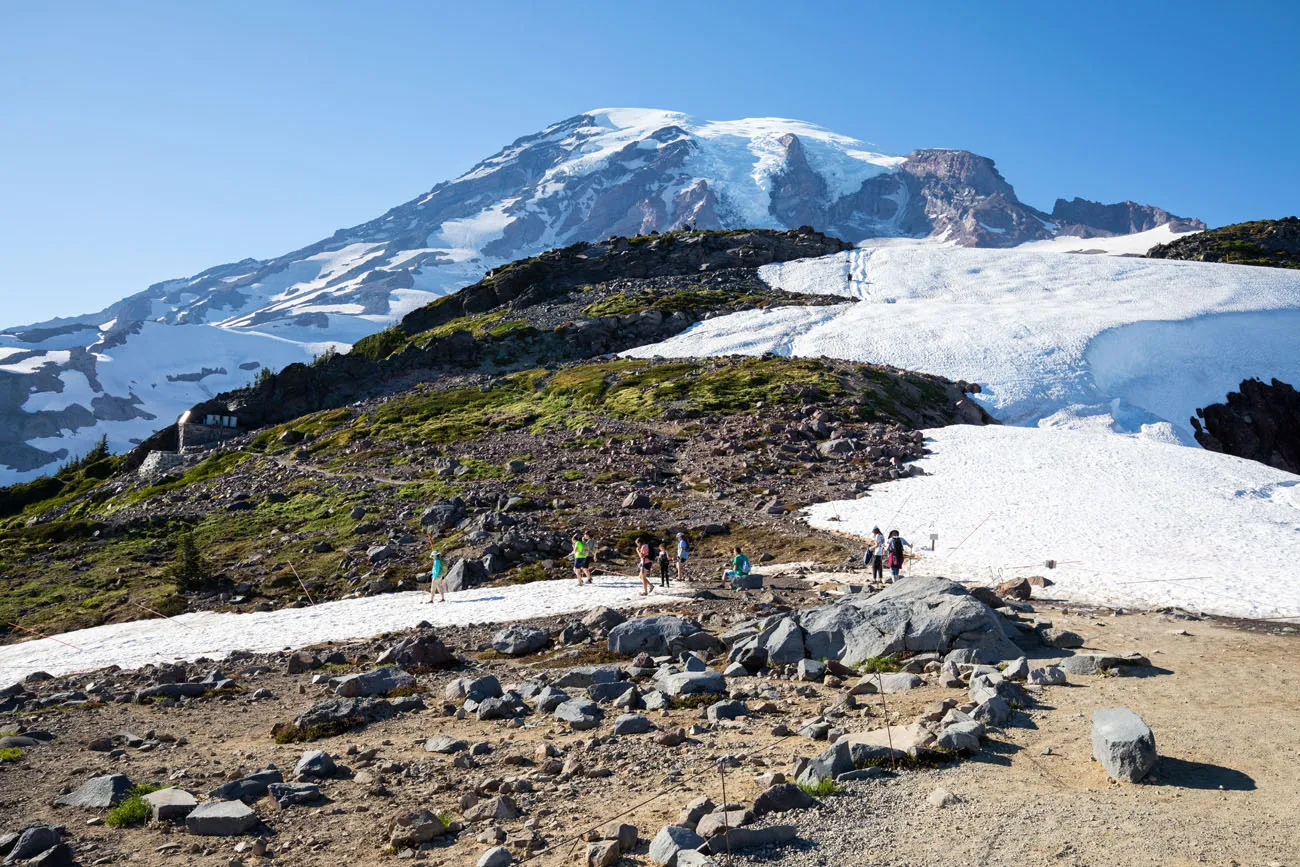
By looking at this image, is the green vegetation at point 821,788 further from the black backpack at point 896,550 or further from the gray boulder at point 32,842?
the black backpack at point 896,550

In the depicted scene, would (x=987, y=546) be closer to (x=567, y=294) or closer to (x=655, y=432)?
(x=655, y=432)

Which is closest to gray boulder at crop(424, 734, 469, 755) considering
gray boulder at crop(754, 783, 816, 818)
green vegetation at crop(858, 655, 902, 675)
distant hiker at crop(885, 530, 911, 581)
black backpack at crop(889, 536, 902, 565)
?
gray boulder at crop(754, 783, 816, 818)

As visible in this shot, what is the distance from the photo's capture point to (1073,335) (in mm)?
71312

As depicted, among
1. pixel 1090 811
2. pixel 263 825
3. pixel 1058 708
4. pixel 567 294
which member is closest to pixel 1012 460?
pixel 1058 708

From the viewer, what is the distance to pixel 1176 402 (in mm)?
62344

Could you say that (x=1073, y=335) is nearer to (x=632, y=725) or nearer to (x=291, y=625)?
(x=291, y=625)

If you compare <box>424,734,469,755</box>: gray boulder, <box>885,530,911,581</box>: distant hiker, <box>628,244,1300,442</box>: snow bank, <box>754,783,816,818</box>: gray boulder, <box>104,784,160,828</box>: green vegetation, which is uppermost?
<box>628,244,1300,442</box>: snow bank

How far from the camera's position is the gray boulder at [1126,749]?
33.2 ft

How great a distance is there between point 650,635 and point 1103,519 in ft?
70.4

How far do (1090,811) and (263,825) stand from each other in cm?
1046

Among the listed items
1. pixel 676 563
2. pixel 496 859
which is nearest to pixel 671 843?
pixel 496 859

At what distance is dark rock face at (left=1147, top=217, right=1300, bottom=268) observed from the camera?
398 ft

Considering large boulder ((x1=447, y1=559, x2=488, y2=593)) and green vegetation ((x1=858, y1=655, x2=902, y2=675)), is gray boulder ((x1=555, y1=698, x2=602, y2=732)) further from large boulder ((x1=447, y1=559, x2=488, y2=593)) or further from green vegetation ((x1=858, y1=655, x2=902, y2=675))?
large boulder ((x1=447, y1=559, x2=488, y2=593))

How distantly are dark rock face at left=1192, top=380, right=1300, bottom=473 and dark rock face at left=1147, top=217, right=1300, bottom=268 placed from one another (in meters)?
63.2
